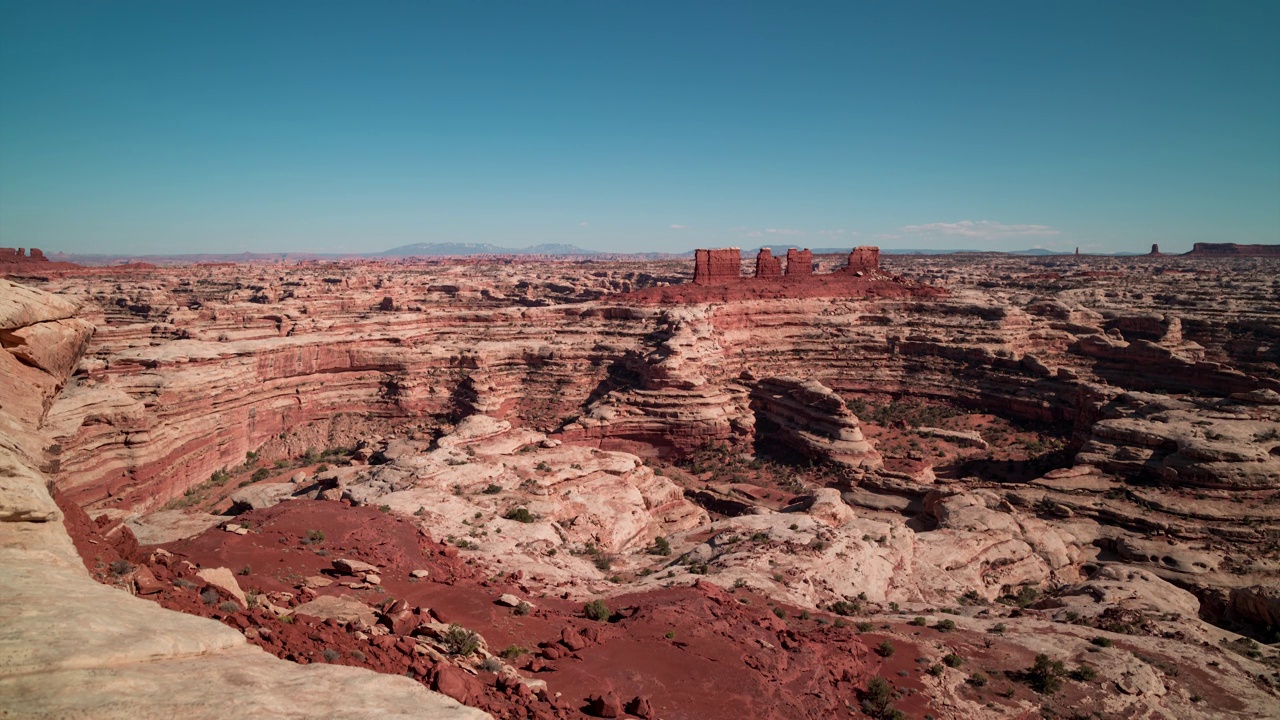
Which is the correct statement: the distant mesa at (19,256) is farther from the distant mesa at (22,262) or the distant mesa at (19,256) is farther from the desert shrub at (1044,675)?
the desert shrub at (1044,675)

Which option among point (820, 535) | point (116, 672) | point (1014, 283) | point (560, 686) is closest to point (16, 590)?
point (116, 672)

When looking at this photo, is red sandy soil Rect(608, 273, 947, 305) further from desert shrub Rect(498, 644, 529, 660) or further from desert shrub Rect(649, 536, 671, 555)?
desert shrub Rect(498, 644, 529, 660)

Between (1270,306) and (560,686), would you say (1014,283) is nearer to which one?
(1270,306)

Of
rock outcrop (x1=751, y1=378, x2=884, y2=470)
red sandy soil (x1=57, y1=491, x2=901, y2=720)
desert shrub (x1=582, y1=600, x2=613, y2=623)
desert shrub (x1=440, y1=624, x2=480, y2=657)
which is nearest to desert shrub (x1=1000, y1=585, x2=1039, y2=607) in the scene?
red sandy soil (x1=57, y1=491, x2=901, y2=720)

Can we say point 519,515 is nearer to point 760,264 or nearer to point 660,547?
point 660,547

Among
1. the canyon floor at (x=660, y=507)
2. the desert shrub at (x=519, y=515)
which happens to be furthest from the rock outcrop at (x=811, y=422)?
the desert shrub at (x=519, y=515)
